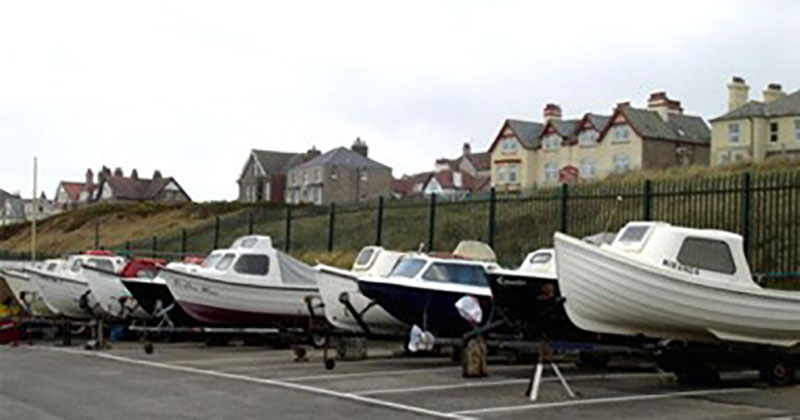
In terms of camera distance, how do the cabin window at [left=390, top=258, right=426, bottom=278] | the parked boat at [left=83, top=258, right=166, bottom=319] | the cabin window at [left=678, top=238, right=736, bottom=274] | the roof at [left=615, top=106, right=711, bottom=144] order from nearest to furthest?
the cabin window at [left=678, top=238, right=736, bottom=274] < the cabin window at [left=390, top=258, right=426, bottom=278] < the parked boat at [left=83, top=258, right=166, bottom=319] < the roof at [left=615, top=106, right=711, bottom=144]

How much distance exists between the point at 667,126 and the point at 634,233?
63.7 metres

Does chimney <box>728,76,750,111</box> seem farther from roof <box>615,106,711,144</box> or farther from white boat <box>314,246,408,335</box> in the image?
white boat <box>314,246,408,335</box>

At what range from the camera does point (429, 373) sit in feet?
61.6

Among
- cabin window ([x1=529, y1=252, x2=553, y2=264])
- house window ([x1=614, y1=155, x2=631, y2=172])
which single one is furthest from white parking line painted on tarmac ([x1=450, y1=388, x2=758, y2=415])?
house window ([x1=614, y1=155, x2=631, y2=172])

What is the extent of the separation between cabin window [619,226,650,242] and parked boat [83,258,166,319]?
14286mm

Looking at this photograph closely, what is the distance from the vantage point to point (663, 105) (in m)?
80.2

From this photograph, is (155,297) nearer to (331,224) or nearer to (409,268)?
(331,224)

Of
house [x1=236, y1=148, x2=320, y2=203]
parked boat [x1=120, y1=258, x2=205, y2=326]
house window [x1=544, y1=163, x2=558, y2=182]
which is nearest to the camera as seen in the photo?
parked boat [x1=120, y1=258, x2=205, y2=326]

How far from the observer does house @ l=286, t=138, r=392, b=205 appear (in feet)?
343

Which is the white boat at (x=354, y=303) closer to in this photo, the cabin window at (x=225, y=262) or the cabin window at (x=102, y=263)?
the cabin window at (x=225, y=262)

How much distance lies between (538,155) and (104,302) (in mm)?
58409

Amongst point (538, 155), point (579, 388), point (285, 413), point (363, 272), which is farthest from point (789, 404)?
point (538, 155)

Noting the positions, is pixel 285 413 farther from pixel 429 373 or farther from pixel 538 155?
pixel 538 155

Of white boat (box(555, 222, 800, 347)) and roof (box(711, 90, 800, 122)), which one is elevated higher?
roof (box(711, 90, 800, 122))
